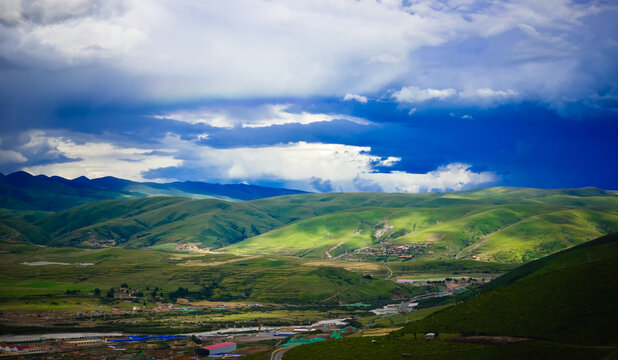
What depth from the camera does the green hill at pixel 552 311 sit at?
381 ft

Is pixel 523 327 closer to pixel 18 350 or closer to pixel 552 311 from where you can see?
pixel 552 311

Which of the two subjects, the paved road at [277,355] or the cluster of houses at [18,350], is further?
the cluster of houses at [18,350]

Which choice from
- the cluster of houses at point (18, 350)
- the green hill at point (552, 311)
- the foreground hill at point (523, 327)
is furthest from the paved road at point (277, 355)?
the cluster of houses at point (18, 350)

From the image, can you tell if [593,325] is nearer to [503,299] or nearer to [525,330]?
[525,330]

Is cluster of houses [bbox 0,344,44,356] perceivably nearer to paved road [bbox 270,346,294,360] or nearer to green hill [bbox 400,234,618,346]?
paved road [bbox 270,346,294,360]

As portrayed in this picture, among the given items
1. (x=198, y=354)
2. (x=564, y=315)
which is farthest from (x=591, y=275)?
(x=198, y=354)

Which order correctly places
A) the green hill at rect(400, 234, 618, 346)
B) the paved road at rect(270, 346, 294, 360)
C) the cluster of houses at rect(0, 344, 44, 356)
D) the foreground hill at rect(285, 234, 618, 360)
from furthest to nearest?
the cluster of houses at rect(0, 344, 44, 356), the paved road at rect(270, 346, 294, 360), the green hill at rect(400, 234, 618, 346), the foreground hill at rect(285, 234, 618, 360)

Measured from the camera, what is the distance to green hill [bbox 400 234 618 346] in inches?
4577

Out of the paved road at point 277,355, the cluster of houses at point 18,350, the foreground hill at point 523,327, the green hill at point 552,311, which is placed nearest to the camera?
the foreground hill at point 523,327

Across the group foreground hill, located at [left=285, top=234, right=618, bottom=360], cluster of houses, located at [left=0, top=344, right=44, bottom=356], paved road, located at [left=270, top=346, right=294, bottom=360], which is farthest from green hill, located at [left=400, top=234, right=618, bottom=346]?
cluster of houses, located at [left=0, top=344, right=44, bottom=356]

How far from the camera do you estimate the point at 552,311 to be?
132m

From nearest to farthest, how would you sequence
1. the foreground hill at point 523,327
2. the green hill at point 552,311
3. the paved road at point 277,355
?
the foreground hill at point 523,327 < the green hill at point 552,311 < the paved road at point 277,355

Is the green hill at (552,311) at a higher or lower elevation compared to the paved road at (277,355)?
higher

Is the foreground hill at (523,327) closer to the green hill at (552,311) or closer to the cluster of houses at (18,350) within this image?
the green hill at (552,311)
